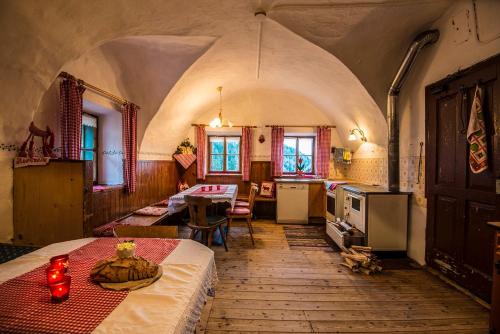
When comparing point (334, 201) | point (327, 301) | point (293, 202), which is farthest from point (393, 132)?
point (327, 301)

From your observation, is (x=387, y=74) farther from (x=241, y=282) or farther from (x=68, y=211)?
(x=68, y=211)

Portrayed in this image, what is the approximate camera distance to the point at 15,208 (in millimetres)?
1925

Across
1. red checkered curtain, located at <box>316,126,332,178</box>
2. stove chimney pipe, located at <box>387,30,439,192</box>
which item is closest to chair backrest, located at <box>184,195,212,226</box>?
stove chimney pipe, located at <box>387,30,439,192</box>

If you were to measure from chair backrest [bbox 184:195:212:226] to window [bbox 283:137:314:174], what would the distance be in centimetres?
311

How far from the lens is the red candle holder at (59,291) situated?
2.77 ft

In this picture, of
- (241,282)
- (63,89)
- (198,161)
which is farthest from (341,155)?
(63,89)

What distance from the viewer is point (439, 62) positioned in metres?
2.68

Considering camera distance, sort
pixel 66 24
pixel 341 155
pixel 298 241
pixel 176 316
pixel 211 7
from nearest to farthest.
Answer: pixel 176 316
pixel 66 24
pixel 211 7
pixel 298 241
pixel 341 155

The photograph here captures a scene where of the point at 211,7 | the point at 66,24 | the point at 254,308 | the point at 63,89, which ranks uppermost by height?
the point at 211,7

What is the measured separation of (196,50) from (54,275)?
9.83ft

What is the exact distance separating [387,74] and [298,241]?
2782mm

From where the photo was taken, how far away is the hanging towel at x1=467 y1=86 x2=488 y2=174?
2.10 meters

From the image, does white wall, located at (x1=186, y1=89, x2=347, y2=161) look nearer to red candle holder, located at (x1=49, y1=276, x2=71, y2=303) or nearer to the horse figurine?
the horse figurine

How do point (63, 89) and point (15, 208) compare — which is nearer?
point (15, 208)
